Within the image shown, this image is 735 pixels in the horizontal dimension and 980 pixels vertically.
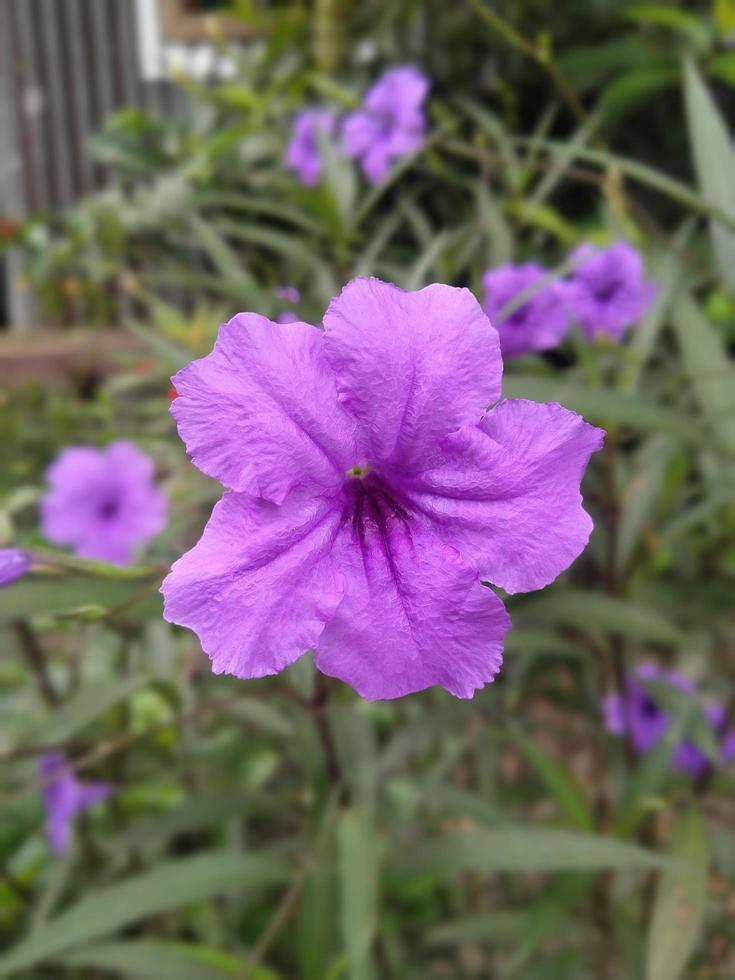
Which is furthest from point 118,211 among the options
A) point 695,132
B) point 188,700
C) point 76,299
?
point 695,132

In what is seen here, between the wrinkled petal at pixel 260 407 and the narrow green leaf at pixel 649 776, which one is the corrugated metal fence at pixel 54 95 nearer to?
Answer: the narrow green leaf at pixel 649 776

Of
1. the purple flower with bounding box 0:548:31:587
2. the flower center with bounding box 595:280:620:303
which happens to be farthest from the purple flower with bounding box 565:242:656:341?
the purple flower with bounding box 0:548:31:587

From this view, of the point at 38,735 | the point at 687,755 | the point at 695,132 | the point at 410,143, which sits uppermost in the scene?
the point at 695,132

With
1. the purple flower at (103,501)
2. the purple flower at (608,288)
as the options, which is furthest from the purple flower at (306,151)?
the purple flower at (608,288)

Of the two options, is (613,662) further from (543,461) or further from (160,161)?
(160,161)

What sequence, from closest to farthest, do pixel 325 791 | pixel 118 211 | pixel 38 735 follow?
pixel 325 791 < pixel 38 735 < pixel 118 211
